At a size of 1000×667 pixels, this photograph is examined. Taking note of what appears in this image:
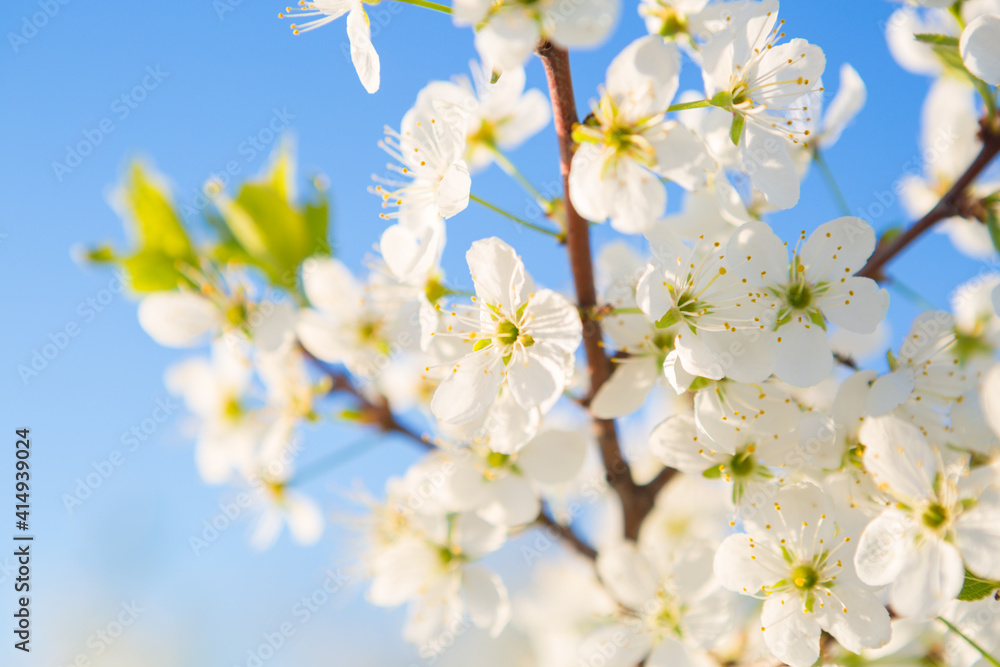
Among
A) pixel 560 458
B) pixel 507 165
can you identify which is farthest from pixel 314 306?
pixel 560 458

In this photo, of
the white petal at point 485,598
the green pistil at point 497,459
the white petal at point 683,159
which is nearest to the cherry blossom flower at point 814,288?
the white petal at point 683,159

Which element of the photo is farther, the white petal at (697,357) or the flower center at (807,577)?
the flower center at (807,577)

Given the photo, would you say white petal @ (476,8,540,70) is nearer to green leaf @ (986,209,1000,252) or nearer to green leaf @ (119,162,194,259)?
green leaf @ (986,209,1000,252)

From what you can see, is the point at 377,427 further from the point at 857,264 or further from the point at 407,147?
the point at 857,264

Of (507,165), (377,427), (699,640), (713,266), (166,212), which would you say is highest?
(166,212)

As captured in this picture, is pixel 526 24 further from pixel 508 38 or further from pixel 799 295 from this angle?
pixel 799 295

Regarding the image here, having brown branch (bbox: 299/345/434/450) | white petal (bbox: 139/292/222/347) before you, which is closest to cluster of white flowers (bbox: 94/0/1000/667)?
brown branch (bbox: 299/345/434/450)

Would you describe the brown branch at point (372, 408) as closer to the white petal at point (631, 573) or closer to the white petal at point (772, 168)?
the white petal at point (631, 573)
